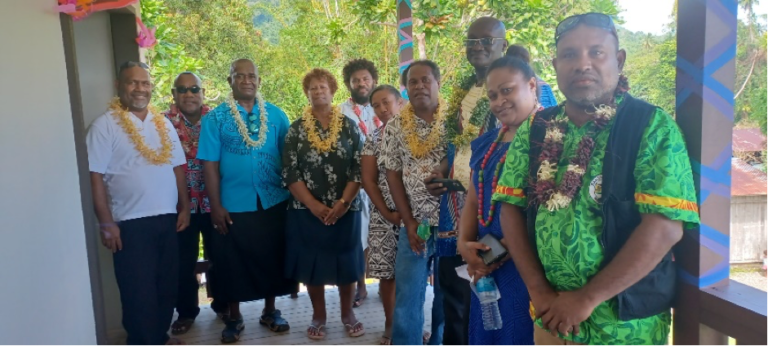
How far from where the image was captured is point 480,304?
211cm

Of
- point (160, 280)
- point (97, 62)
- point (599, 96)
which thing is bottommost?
point (160, 280)

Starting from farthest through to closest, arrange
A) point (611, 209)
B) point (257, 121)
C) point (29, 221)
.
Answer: point (257, 121) → point (29, 221) → point (611, 209)

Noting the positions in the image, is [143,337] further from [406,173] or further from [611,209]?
[611,209]

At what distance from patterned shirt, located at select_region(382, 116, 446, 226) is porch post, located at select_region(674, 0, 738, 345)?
1.27 meters

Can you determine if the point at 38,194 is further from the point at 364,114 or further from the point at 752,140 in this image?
the point at 752,140

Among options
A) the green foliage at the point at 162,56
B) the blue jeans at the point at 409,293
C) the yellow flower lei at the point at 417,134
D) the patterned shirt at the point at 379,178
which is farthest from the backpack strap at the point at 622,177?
the green foliage at the point at 162,56

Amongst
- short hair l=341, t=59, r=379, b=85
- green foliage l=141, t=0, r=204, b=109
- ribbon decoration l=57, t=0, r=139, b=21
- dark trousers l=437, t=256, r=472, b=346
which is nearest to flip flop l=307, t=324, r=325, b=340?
dark trousers l=437, t=256, r=472, b=346

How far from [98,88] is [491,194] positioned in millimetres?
2880

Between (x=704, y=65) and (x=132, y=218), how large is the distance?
271 cm

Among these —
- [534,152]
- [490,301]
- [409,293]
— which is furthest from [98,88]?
[534,152]

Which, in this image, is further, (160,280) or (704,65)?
(160,280)

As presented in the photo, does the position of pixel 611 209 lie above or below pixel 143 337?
above

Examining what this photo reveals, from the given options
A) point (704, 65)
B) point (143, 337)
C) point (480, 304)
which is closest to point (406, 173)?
point (480, 304)

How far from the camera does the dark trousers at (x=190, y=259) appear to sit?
11.8 ft
